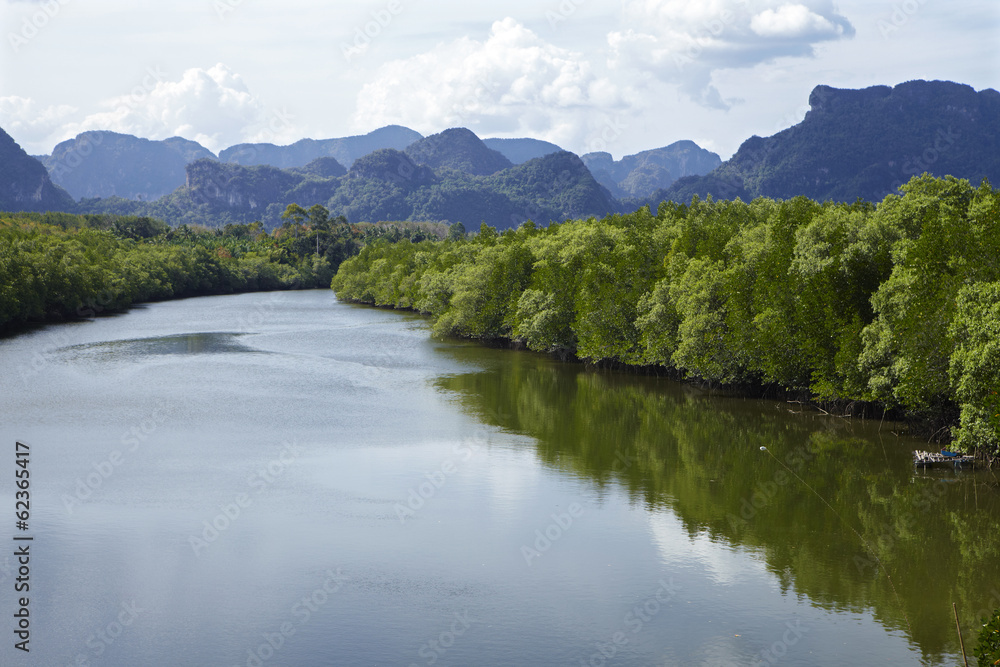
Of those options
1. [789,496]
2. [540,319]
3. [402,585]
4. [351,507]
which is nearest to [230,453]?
[351,507]

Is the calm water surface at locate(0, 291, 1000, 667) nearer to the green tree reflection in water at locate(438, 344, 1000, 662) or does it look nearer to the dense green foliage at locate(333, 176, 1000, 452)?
the green tree reflection in water at locate(438, 344, 1000, 662)

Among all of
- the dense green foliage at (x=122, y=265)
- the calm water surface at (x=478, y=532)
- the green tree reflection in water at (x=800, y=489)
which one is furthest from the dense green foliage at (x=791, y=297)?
the dense green foliage at (x=122, y=265)

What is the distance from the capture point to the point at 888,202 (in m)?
48.8

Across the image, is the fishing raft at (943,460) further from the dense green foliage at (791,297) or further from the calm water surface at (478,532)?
the dense green foliage at (791,297)

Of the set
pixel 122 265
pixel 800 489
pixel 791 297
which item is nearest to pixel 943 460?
pixel 800 489

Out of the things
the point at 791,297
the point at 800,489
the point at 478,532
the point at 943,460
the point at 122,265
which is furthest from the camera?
the point at 122,265

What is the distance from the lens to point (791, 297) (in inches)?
1967

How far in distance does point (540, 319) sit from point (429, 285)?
34591 millimetres

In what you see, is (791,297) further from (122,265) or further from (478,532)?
(122,265)

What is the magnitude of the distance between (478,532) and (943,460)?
22481mm

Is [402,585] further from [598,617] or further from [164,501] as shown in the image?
[164,501]

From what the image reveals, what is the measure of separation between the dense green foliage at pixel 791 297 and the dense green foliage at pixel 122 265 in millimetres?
48957

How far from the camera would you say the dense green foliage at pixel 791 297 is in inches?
1442

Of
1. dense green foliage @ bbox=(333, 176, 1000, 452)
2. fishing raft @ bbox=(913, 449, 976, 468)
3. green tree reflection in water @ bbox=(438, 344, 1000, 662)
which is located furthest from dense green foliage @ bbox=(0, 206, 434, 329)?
fishing raft @ bbox=(913, 449, 976, 468)
